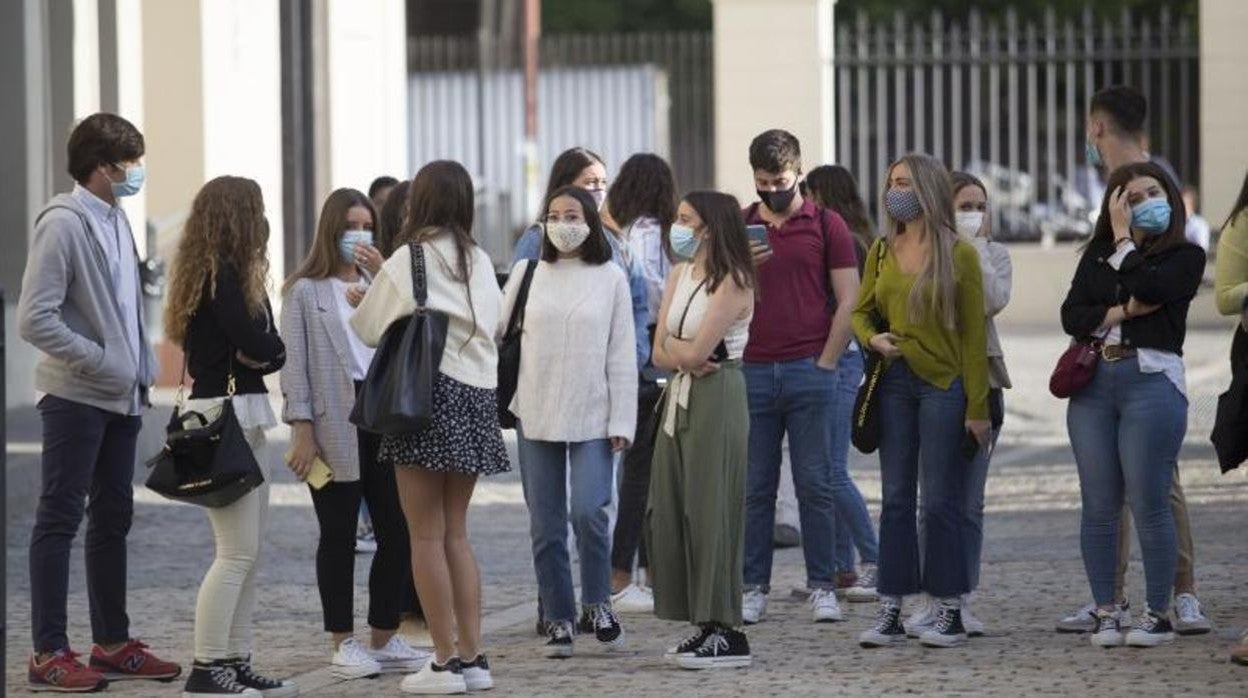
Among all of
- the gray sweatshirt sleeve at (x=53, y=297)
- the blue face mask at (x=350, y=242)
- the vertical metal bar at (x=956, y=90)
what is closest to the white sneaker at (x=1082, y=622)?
the blue face mask at (x=350, y=242)

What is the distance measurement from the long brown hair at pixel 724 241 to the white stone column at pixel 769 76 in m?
18.1

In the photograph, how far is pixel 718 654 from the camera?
29.0 feet

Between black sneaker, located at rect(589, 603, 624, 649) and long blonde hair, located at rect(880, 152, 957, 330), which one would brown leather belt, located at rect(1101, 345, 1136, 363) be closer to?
long blonde hair, located at rect(880, 152, 957, 330)

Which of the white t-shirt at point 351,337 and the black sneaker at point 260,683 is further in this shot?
the white t-shirt at point 351,337

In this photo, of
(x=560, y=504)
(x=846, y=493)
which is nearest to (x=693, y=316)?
(x=560, y=504)

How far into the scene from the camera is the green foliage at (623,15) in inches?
1779

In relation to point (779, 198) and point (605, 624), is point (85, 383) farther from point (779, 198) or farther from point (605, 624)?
point (779, 198)

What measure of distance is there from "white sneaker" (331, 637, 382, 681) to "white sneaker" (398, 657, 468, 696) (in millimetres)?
401

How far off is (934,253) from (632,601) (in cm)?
221

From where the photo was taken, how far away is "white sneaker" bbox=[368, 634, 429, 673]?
9078mm

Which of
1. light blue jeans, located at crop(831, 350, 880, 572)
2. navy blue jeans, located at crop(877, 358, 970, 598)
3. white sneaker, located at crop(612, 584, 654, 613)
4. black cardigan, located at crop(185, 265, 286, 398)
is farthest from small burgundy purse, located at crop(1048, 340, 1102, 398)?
black cardigan, located at crop(185, 265, 286, 398)

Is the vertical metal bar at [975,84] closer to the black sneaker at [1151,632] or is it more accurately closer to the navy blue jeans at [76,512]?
the black sneaker at [1151,632]

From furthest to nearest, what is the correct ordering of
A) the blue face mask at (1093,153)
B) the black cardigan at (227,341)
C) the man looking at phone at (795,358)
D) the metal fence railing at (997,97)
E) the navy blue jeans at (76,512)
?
the metal fence railing at (997,97) < the man looking at phone at (795,358) < the blue face mask at (1093,153) < the navy blue jeans at (76,512) < the black cardigan at (227,341)

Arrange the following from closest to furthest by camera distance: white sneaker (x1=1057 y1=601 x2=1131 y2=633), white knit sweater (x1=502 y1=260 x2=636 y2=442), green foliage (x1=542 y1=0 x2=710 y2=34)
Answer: white knit sweater (x1=502 y1=260 x2=636 y2=442)
white sneaker (x1=1057 y1=601 x2=1131 y2=633)
green foliage (x1=542 y1=0 x2=710 y2=34)
